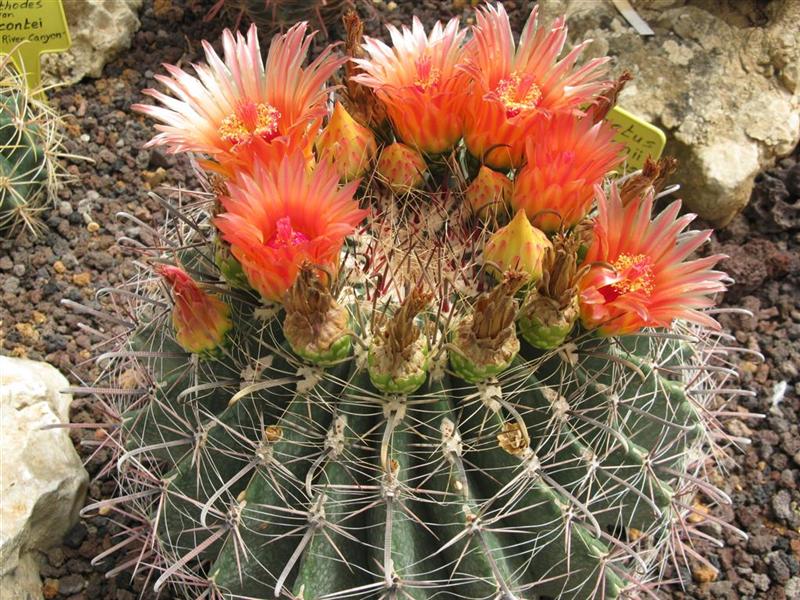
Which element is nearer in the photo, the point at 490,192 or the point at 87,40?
the point at 490,192

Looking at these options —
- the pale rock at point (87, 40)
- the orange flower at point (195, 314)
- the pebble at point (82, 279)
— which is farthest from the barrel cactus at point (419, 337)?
the pale rock at point (87, 40)

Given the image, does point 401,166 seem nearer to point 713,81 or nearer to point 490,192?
point 490,192

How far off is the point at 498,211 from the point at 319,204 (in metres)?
0.36

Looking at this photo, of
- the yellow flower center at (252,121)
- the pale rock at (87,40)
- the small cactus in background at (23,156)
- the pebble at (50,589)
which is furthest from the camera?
the pale rock at (87,40)

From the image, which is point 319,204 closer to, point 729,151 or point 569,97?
point 569,97

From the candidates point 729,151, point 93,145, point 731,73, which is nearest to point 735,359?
point 729,151

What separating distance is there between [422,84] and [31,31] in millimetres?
1785

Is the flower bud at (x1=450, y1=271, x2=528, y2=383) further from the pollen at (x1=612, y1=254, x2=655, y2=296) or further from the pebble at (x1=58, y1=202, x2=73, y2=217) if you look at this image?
the pebble at (x1=58, y1=202, x2=73, y2=217)

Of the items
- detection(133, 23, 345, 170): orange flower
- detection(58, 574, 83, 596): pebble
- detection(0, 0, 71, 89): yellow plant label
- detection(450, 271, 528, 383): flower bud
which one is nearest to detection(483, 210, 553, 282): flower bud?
detection(450, 271, 528, 383): flower bud

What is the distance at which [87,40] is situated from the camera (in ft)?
9.48

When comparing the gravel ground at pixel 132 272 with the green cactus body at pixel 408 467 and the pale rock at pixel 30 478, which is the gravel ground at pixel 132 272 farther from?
the green cactus body at pixel 408 467

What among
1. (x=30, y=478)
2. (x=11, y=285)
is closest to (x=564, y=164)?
(x=30, y=478)

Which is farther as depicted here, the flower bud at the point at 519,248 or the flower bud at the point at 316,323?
the flower bud at the point at 519,248

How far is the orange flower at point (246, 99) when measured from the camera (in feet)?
4.33
